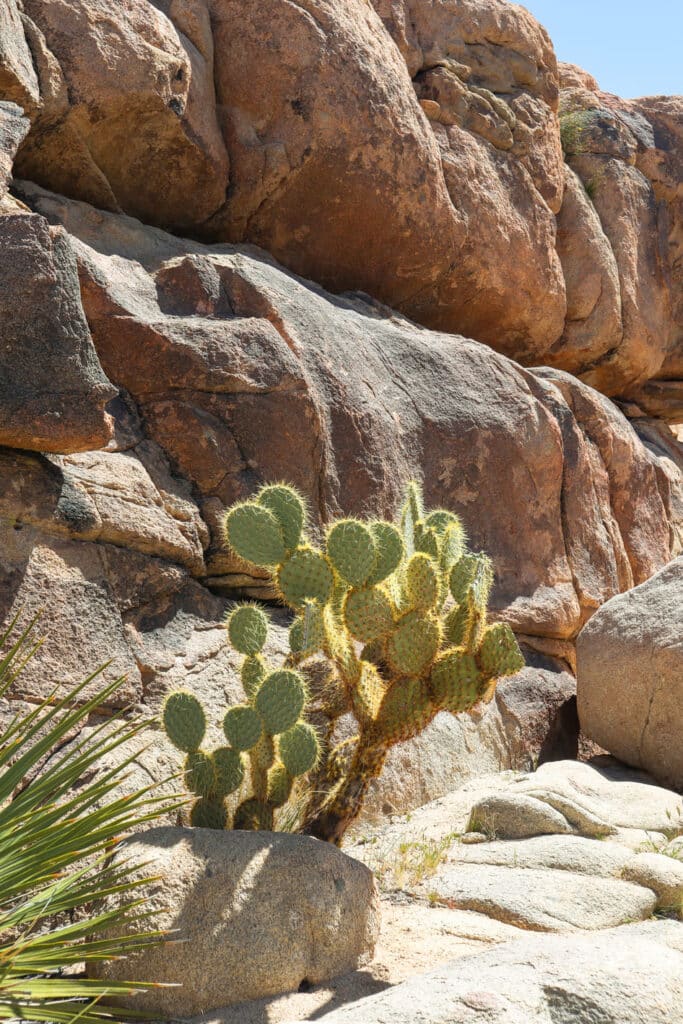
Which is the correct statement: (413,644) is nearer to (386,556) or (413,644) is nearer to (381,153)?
(386,556)

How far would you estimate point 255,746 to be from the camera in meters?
4.10

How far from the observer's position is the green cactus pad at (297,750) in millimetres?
4105

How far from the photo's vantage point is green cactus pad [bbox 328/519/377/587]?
13.3 ft

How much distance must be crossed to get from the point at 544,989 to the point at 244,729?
5.32ft

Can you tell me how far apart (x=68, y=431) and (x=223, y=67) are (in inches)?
159

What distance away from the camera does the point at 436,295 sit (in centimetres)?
870

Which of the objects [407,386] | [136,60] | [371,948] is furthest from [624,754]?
[136,60]

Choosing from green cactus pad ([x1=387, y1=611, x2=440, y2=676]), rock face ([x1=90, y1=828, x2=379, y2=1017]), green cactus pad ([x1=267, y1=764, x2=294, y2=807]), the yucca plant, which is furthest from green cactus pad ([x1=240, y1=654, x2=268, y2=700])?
the yucca plant

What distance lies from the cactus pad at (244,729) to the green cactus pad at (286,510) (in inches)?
26.2

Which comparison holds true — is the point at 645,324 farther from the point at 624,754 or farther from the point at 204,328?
the point at 204,328

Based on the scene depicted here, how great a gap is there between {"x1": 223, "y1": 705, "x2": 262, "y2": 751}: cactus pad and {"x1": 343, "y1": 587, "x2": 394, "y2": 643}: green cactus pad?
513 mm

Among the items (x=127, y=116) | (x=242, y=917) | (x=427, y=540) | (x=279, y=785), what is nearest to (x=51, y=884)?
(x=242, y=917)

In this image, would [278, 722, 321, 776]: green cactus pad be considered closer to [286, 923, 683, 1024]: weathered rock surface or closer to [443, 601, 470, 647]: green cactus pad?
[443, 601, 470, 647]: green cactus pad

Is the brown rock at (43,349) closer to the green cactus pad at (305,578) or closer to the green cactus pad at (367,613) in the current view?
the green cactus pad at (305,578)
